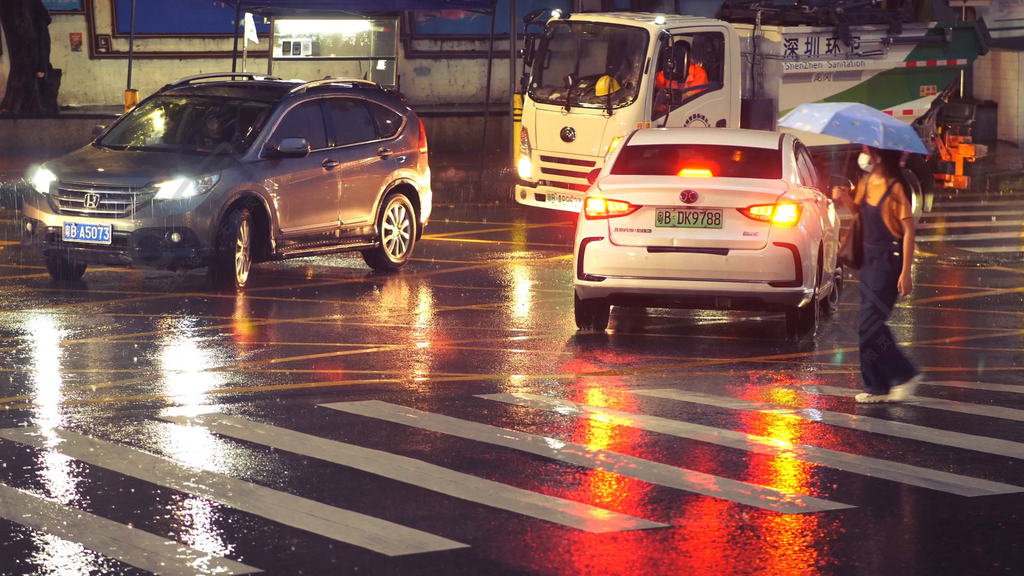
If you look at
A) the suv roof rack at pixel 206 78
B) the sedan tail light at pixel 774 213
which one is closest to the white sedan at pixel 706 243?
the sedan tail light at pixel 774 213

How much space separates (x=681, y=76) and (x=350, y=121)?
4.63 meters

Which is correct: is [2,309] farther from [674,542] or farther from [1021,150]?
[1021,150]

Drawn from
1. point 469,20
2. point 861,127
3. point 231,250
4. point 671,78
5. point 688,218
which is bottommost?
point 231,250

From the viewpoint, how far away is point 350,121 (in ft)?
50.0

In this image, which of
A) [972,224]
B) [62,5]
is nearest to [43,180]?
[972,224]

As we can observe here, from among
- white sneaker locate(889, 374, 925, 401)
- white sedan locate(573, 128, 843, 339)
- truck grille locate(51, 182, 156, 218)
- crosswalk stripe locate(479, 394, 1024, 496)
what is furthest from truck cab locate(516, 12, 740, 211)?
crosswalk stripe locate(479, 394, 1024, 496)

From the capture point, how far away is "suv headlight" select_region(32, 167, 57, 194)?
13742 millimetres

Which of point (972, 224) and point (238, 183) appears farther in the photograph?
point (972, 224)

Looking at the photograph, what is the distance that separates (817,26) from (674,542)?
47.8 feet

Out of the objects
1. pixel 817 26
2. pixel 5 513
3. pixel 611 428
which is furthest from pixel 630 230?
pixel 817 26

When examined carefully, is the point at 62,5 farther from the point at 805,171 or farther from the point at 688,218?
the point at 688,218

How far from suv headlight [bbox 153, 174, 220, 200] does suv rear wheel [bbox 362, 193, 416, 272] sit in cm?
232

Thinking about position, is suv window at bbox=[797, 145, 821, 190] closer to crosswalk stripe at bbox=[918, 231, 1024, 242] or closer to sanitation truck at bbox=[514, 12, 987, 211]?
sanitation truck at bbox=[514, 12, 987, 211]

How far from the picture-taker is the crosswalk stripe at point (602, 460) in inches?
286
